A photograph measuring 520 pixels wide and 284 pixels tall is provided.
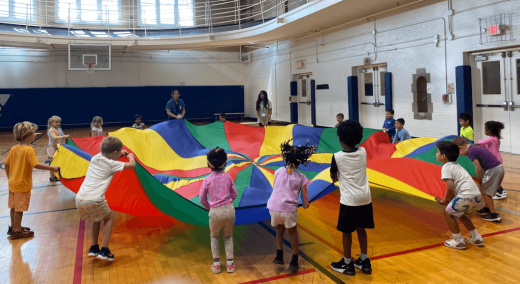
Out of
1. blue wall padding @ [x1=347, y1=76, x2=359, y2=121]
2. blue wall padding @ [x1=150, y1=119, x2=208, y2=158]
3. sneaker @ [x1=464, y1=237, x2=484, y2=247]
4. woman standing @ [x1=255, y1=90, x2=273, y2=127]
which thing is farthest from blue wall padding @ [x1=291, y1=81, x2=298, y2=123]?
sneaker @ [x1=464, y1=237, x2=484, y2=247]

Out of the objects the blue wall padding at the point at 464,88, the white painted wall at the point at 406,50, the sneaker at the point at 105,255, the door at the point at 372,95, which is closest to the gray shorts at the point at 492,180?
the sneaker at the point at 105,255

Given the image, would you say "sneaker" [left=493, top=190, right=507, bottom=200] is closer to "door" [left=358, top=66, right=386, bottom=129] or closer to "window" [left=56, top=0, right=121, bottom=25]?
"door" [left=358, top=66, right=386, bottom=129]

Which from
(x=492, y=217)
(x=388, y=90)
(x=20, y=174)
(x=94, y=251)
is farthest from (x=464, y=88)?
(x=20, y=174)

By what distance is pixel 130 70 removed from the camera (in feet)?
49.0

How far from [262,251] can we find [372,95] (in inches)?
290

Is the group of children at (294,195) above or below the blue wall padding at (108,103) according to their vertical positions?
below

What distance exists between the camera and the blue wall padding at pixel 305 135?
566 centimetres

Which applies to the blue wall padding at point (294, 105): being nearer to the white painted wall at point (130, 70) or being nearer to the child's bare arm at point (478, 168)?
the white painted wall at point (130, 70)

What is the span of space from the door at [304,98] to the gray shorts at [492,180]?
28.6ft

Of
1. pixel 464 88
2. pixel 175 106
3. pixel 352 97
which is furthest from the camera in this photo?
pixel 352 97

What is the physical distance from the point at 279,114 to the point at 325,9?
5708 millimetres

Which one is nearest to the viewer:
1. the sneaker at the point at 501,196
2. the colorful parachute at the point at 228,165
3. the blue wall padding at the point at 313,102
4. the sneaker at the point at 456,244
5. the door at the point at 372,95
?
the sneaker at the point at 456,244

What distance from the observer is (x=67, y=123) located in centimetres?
1430

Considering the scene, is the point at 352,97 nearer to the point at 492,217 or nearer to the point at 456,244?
the point at 492,217
